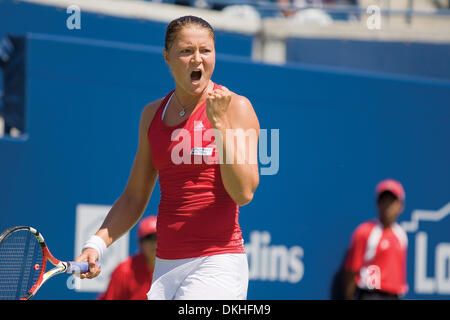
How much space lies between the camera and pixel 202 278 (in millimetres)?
3838

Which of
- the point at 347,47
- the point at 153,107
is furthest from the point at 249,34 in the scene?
the point at 153,107

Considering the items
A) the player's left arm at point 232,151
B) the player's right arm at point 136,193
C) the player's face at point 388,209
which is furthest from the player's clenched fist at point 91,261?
the player's face at point 388,209

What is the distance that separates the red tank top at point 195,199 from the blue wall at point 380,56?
6288 mm

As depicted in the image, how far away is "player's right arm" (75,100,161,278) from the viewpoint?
420 cm

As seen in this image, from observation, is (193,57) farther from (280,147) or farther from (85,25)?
(85,25)

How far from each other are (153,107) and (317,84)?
4.21 metres

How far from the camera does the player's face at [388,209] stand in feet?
25.7

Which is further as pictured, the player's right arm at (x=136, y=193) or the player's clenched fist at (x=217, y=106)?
the player's right arm at (x=136, y=193)

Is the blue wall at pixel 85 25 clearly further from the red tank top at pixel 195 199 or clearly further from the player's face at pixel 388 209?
the red tank top at pixel 195 199

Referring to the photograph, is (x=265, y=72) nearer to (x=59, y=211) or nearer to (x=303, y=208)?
(x=303, y=208)

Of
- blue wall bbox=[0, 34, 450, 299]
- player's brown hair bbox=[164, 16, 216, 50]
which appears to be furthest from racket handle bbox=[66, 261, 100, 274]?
blue wall bbox=[0, 34, 450, 299]

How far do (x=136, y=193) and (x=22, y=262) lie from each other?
656 mm

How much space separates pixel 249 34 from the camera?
964 cm

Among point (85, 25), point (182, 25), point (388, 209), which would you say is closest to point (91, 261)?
point (182, 25)
